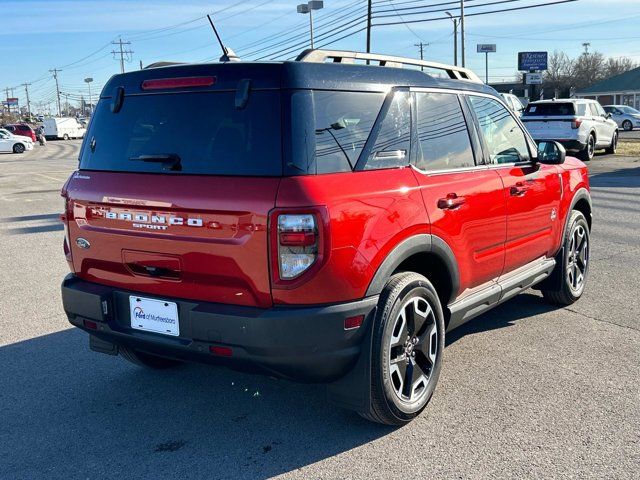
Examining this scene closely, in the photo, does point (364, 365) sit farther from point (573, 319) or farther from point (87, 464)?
point (573, 319)

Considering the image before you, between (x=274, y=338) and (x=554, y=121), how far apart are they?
18368 millimetres

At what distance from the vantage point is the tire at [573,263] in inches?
213

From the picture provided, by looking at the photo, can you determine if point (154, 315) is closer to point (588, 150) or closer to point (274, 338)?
point (274, 338)

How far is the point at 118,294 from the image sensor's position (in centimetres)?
338

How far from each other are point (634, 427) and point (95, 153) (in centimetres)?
340

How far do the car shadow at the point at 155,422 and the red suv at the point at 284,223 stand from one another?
1.27ft

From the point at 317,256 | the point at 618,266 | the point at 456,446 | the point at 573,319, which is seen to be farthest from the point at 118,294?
the point at 618,266

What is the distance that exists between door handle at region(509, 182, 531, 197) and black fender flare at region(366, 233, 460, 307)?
36.8 inches

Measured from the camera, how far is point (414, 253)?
3.40m

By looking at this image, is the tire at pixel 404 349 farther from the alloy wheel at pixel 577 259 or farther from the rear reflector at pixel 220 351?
the alloy wheel at pixel 577 259

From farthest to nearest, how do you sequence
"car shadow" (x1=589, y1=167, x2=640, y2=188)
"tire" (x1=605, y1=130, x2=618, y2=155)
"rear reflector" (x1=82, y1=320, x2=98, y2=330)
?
"tire" (x1=605, y1=130, x2=618, y2=155), "car shadow" (x1=589, y1=167, x2=640, y2=188), "rear reflector" (x1=82, y1=320, x2=98, y2=330)

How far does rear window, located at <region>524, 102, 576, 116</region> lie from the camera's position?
1919 cm

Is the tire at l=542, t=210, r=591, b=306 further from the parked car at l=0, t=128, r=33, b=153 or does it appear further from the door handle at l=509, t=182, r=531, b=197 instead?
the parked car at l=0, t=128, r=33, b=153

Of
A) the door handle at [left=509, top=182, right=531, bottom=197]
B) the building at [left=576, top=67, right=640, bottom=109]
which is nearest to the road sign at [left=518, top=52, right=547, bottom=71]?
the building at [left=576, top=67, right=640, bottom=109]
